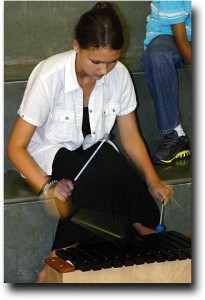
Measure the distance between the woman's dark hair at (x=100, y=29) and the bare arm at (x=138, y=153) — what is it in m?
0.21

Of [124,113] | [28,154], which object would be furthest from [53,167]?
[124,113]

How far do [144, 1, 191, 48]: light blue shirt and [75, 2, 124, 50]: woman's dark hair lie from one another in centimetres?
13

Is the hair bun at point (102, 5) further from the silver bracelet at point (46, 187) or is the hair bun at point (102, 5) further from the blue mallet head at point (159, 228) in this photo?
the blue mallet head at point (159, 228)

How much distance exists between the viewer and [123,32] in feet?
5.46

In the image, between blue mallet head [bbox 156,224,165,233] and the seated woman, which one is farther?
blue mallet head [bbox 156,224,165,233]

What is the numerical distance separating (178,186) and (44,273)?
0.38 metres

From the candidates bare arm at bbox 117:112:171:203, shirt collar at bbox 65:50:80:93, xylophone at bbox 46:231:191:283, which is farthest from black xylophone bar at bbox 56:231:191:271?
shirt collar at bbox 65:50:80:93

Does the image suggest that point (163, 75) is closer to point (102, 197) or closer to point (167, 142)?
point (167, 142)

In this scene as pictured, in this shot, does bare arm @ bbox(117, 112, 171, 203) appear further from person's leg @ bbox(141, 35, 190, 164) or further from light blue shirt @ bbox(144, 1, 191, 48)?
light blue shirt @ bbox(144, 1, 191, 48)

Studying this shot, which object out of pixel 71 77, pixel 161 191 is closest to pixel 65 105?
pixel 71 77

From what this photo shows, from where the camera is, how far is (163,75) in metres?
1.78

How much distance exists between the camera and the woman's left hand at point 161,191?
1754 mm

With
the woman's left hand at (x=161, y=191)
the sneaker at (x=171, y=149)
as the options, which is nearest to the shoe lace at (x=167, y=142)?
the sneaker at (x=171, y=149)

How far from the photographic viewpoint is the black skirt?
1697 mm
